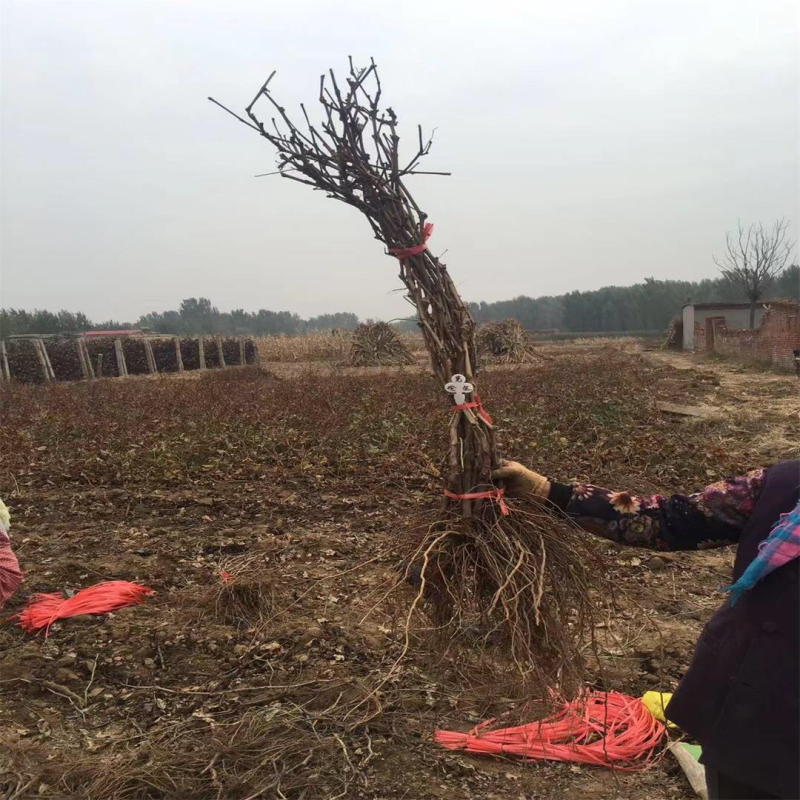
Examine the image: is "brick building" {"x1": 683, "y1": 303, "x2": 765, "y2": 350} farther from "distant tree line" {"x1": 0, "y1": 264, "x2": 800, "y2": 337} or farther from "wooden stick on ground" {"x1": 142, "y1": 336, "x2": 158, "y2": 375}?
"wooden stick on ground" {"x1": 142, "y1": 336, "x2": 158, "y2": 375}

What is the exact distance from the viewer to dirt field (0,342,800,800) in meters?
2.09

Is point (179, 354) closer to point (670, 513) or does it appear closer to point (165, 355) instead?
point (165, 355)

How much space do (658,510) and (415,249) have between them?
3.03ft

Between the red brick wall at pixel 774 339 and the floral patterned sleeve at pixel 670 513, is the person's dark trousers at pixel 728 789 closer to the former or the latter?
the floral patterned sleeve at pixel 670 513

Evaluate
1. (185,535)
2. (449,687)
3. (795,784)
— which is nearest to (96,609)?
(185,535)

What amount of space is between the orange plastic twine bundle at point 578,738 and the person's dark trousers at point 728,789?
36.4 inches

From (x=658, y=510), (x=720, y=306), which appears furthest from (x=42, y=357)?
(x=720, y=306)

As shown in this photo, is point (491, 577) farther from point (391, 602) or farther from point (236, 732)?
point (236, 732)

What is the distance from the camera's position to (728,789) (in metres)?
1.16

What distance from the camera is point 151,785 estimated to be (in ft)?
6.61

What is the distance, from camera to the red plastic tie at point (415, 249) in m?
1.76

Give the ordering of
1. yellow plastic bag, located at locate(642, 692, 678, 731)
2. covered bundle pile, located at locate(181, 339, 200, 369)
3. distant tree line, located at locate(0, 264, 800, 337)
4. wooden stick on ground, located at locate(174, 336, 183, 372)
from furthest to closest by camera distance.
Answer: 1. distant tree line, located at locate(0, 264, 800, 337)
2. covered bundle pile, located at locate(181, 339, 200, 369)
3. wooden stick on ground, located at locate(174, 336, 183, 372)
4. yellow plastic bag, located at locate(642, 692, 678, 731)

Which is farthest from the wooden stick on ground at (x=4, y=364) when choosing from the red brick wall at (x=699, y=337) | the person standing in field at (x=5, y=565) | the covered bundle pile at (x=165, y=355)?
the red brick wall at (x=699, y=337)

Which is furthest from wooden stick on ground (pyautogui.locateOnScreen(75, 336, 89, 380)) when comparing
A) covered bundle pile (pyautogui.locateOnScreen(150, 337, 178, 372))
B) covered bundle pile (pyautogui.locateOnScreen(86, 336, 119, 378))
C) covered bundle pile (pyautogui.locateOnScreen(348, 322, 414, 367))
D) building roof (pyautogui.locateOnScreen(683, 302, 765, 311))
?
building roof (pyautogui.locateOnScreen(683, 302, 765, 311))
